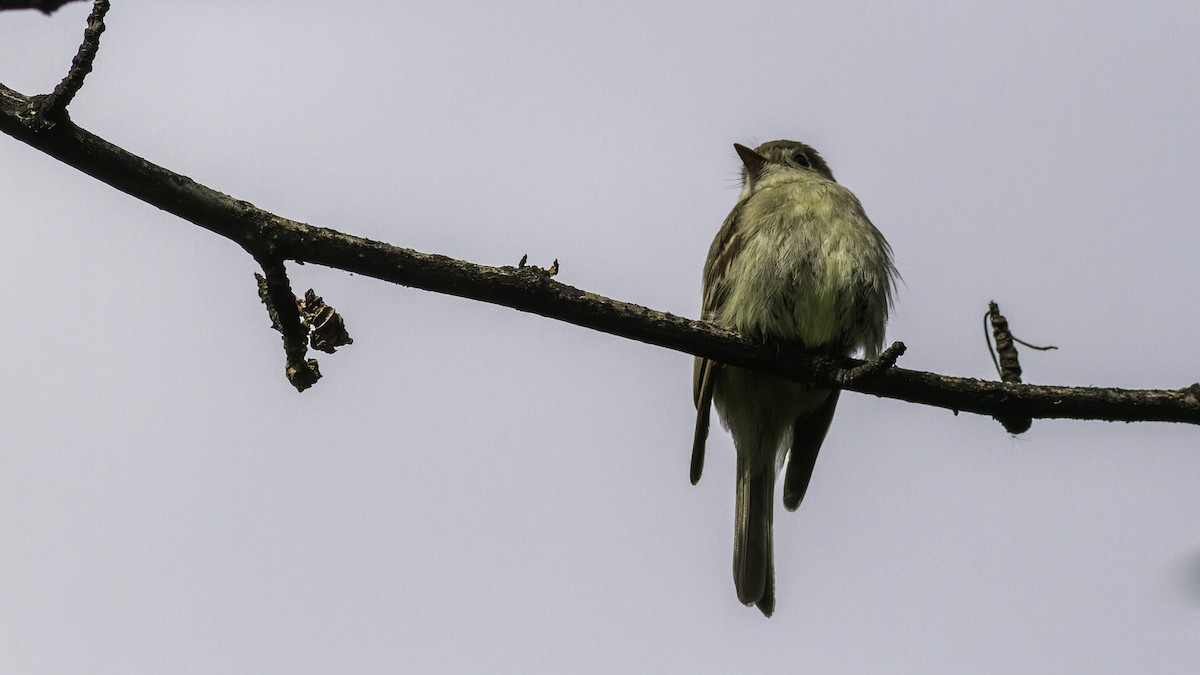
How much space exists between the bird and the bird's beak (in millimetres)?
369

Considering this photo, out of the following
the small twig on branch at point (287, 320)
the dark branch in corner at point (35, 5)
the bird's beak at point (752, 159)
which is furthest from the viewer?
Result: the bird's beak at point (752, 159)

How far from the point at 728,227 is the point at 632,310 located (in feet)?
8.99

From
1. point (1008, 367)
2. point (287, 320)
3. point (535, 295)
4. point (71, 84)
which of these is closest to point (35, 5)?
point (71, 84)

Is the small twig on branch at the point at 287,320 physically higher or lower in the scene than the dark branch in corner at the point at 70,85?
lower

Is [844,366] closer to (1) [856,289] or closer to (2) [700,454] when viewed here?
(1) [856,289]

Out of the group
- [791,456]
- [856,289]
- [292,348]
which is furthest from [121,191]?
[791,456]

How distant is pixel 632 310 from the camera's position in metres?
4.34

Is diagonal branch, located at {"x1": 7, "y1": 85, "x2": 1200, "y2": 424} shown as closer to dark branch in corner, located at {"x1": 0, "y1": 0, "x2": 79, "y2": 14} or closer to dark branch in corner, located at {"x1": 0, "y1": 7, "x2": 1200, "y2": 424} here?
dark branch in corner, located at {"x1": 0, "y1": 7, "x2": 1200, "y2": 424}

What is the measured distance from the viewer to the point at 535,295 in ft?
13.6

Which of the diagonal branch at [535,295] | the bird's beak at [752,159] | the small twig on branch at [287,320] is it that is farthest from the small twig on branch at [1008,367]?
the bird's beak at [752,159]

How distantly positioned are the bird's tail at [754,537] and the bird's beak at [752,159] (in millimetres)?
2086

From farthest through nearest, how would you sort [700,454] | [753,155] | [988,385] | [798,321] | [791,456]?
1. [753,155]
2. [791,456]
3. [700,454]
4. [798,321]
5. [988,385]

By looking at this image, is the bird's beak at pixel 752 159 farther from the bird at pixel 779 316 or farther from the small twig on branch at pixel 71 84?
the small twig on branch at pixel 71 84

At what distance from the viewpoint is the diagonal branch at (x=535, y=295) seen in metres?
3.72
